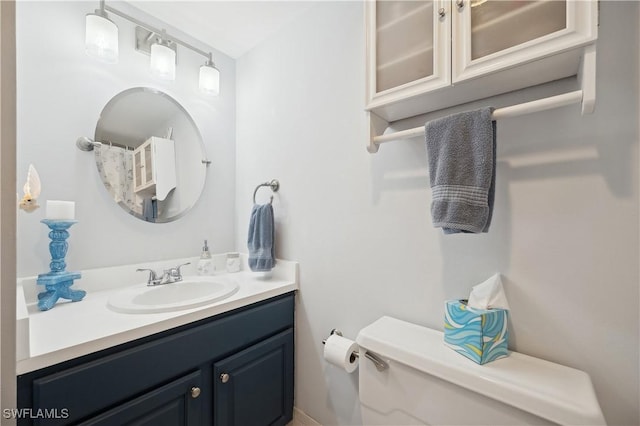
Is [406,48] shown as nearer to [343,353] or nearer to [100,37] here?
[343,353]

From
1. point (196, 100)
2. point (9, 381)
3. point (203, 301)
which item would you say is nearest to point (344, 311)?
point (203, 301)

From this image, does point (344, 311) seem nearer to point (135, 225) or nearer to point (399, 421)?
point (399, 421)

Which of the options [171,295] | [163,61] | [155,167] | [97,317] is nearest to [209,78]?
[163,61]

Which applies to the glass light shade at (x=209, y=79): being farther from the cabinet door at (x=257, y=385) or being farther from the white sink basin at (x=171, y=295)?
the cabinet door at (x=257, y=385)

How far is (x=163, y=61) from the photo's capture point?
1410 mm

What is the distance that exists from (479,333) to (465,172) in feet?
1.53

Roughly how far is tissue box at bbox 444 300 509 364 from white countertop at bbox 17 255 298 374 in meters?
0.81

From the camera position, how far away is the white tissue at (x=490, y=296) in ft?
2.66

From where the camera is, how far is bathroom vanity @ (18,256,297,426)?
74 centimetres

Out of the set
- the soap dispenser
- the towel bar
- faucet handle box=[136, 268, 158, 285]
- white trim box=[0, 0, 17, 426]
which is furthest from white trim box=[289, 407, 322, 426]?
the towel bar

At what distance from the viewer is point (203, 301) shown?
3.50ft

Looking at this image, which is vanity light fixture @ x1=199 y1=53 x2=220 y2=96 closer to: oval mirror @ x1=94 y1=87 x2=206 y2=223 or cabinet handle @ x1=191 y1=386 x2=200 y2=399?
oval mirror @ x1=94 y1=87 x2=206 y2=223

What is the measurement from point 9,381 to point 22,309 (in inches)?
20.7

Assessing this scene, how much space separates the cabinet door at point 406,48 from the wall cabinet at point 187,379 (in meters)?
1.07
